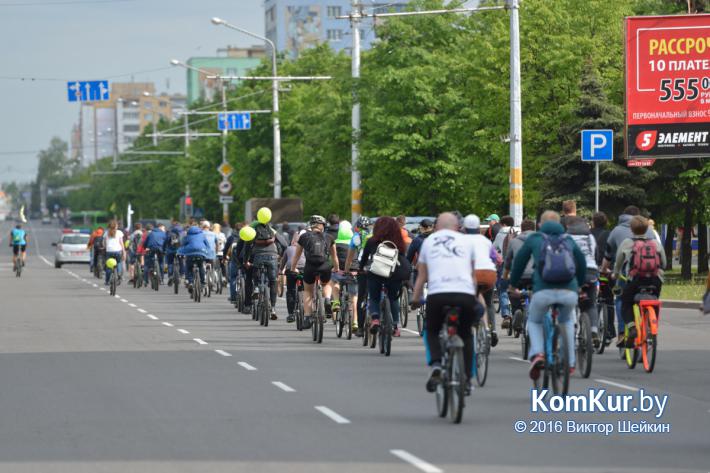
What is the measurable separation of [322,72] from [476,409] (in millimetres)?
60171

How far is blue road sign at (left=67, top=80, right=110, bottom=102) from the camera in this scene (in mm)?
59156

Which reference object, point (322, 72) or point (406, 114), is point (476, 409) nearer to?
point (406, 114)

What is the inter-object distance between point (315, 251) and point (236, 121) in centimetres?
4913

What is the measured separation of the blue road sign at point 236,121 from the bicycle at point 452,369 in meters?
58.1

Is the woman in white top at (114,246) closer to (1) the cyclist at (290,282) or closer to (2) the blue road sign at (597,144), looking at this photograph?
(2) the blue road sign at (597,144)

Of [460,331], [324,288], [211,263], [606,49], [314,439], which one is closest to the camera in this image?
[314,439]

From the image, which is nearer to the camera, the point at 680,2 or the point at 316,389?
the point at 316,389

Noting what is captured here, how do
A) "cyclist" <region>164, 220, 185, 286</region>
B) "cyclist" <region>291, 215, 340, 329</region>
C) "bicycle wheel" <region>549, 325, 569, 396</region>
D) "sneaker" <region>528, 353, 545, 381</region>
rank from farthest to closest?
"cyclist" <region>164, 220, 185, 286</region>, "cyclist" <region>291, 215, 340, 329</region>, "sneaker" <region>528, 353, 545, 381</region>, "bicycle wheel" <region>549, 325, 569, 396</region>

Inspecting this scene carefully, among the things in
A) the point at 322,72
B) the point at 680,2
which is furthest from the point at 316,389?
the point at 322,72

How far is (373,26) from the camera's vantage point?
52.6 m

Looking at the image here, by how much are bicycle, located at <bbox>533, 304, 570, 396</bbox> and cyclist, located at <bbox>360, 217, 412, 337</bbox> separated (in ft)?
19.0

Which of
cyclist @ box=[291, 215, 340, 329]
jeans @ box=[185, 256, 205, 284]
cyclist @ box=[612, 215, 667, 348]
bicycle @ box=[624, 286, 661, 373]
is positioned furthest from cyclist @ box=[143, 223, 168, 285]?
bicycle @ box=[624, 286, 661, 373]

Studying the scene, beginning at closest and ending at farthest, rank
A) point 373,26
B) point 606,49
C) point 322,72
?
point 606,49 → point 373,26 → point 322,72

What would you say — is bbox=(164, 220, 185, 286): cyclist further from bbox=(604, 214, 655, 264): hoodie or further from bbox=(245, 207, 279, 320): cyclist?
bbox=(604, 214, 655, 264): hoodie
